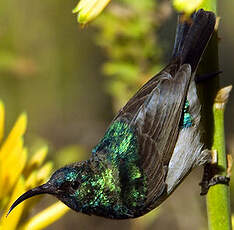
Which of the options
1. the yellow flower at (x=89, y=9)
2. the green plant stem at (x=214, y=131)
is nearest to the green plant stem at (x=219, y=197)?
the green plant stem at (x=214, y=131)

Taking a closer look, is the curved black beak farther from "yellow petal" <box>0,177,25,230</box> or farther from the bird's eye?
the bird's eye

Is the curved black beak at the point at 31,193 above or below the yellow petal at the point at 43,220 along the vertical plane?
above

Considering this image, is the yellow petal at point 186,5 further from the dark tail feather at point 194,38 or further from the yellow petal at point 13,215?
the yellow petal at point 13,215

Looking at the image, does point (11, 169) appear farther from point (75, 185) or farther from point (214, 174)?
point (214, 174)

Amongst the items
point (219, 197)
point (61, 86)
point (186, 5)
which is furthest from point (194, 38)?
point (61, 86)

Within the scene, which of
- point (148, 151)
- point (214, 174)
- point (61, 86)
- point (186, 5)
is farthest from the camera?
point (61, 86)

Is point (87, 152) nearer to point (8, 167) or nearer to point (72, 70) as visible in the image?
point (72, 70)

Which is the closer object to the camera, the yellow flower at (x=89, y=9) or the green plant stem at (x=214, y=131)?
the yellow flower at (x=89, y=9)
